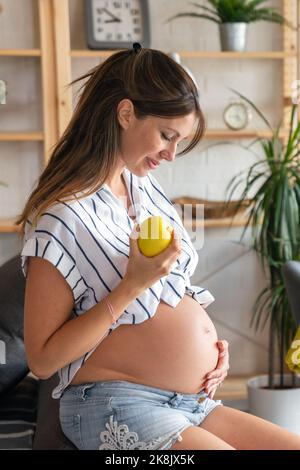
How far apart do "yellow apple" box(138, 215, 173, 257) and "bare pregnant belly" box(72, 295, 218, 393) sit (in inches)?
6.2

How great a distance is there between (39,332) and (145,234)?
25cm

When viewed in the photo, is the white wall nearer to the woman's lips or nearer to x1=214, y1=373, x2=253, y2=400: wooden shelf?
x1=214, y1=373, x2=253, y2=400: wooden shelf

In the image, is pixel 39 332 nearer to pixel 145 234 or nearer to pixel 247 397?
pixel 145 234

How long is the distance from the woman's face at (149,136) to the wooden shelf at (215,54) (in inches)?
71.8

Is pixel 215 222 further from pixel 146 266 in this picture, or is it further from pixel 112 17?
pixel 146 266

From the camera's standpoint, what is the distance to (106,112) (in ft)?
5.03

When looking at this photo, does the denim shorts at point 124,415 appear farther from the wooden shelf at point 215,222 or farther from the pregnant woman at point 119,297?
the wooden shelf at point 215,222

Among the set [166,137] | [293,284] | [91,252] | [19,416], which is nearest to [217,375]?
[91,252]

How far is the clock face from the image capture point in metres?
3.45

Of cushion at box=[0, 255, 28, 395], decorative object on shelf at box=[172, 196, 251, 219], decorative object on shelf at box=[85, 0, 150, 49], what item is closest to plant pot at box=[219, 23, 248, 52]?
decorative object on shelf at box=[85, 0, 150, 49]

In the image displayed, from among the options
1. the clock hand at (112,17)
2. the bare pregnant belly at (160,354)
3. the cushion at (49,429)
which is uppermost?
the clock hand at (112,17)

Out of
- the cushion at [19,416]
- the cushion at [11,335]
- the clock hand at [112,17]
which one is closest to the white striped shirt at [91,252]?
the cushion at [19,416]

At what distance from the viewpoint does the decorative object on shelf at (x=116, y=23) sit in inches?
130

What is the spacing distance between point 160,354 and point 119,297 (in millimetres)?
174
